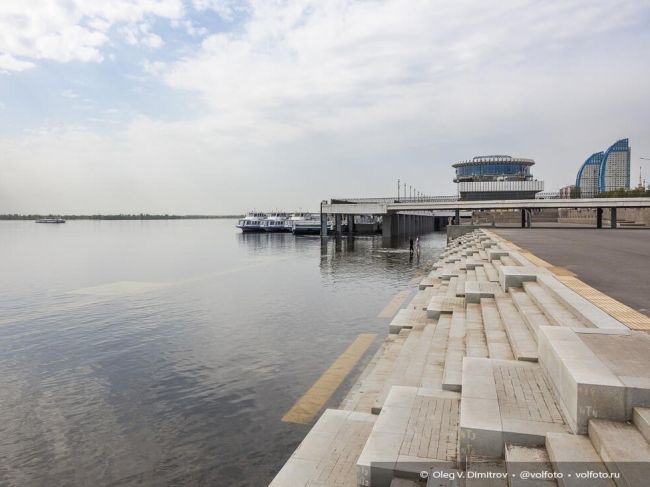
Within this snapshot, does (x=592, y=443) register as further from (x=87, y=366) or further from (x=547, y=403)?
(x=87, y=366)

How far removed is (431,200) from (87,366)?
7020 centimetres

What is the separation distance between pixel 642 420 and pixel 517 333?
4.15m

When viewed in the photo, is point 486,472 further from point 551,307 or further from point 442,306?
A: point 442,306

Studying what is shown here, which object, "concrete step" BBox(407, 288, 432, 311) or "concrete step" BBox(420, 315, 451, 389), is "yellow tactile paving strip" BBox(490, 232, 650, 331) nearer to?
"concrete step" BBox(420, 315, 451, 389)

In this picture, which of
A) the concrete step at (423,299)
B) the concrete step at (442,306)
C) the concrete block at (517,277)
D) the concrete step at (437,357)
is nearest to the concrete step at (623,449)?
the concrete step at (437,357)

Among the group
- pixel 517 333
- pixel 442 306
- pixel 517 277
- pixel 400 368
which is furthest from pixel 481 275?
pixel 517 333

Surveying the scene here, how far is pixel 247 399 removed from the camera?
35.0 feet

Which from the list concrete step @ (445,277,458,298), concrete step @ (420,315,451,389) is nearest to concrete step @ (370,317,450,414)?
concrete step @ (420,315,451,389)

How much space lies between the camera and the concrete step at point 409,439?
4871 millimetres

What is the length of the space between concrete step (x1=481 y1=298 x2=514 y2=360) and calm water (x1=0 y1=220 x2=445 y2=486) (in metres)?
3.81

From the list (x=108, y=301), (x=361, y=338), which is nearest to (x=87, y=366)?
(x=361, y=338)

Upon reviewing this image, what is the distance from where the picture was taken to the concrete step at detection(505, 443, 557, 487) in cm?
405

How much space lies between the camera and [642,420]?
163 inches

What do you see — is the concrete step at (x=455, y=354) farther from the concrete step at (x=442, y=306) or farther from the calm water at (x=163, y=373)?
the calm water at (x=163, y=373)
